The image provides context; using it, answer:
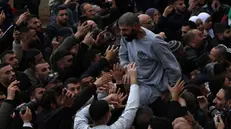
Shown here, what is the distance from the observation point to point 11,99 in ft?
31.9

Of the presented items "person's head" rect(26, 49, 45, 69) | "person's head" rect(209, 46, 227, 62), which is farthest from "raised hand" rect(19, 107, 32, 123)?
"person's head" rect(209, 46, 227, 62)

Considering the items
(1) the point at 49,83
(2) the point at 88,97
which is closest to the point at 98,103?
(2) the point at 88,97

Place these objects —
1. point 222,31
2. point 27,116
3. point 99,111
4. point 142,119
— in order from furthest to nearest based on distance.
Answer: point 222,31
point 27,116
point 142,119
point 99,111

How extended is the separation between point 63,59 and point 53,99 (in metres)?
2.52

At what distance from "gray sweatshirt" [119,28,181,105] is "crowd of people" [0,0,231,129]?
11mm

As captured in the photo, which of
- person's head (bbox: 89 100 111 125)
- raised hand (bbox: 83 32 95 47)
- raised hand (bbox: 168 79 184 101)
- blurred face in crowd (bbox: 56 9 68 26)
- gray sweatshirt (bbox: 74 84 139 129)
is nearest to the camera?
person's head (bbox: 89 100 111 125)

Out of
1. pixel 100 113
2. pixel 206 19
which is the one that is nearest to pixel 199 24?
pixel 206 19

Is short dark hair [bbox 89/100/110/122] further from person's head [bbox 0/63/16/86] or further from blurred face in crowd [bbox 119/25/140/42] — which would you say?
person's head [bbox 0/63/16/86]

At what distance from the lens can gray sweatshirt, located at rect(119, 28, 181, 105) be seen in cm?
937

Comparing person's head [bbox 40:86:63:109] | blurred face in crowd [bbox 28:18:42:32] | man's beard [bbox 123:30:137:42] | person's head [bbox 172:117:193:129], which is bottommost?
blurred face in crowd [bbox 28:18:42:32]

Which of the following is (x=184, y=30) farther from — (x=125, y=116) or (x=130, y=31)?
(x=125, y=116)

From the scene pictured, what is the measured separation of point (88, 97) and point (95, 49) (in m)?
3.08

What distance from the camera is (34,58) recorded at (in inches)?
492

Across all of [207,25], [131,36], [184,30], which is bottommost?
[207,25]
